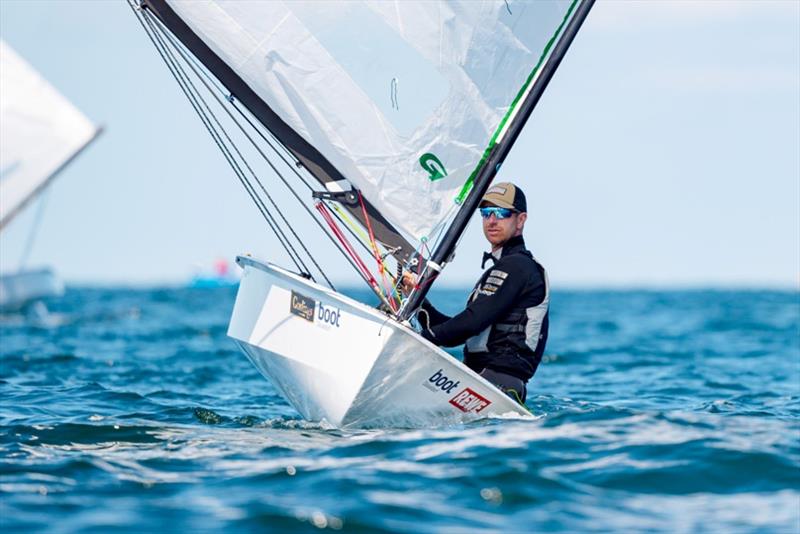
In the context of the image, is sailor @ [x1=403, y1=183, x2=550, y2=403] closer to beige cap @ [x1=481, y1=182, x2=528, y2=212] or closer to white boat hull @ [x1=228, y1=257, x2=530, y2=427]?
beige cap @ [x1=481, y1=182, x2=528, y2=212]

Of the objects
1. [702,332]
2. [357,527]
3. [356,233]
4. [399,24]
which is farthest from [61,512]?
[702,332]

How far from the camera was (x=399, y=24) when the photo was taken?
21.5 feet

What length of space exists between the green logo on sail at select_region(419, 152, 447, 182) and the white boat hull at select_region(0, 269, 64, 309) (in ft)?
87.5

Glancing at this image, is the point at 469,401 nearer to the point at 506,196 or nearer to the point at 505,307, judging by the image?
the point at 505,307

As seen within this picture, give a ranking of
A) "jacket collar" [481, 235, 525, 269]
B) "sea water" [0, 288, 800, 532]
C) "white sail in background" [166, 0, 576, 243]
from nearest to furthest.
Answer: "sea water" [0, 288, 800, 532], "white sail in background" [166, 0, 576, 243], "jacket collar" [481, 235, 525, 269]

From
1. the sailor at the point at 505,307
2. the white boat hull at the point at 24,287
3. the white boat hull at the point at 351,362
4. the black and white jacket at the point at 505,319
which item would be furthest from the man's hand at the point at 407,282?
the white boat hull at the point at 24,287

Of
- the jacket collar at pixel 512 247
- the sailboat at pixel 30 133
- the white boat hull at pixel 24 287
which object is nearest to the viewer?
the jacket collar at pixel 512 247

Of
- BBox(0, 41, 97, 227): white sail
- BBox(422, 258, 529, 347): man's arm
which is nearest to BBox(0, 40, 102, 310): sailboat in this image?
BBox(0, 41, 97, 227): white sail

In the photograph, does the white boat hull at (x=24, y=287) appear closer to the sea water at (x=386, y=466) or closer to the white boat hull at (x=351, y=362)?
the sea water at (x=386, y=466)

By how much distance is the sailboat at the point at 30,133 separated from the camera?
29.3ft

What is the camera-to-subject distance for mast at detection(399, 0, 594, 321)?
6609 mm

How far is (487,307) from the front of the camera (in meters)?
6.71

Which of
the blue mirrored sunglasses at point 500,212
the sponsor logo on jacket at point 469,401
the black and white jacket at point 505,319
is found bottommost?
the sponsor logo on jacket at point 469,401

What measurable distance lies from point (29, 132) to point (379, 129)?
426cm
